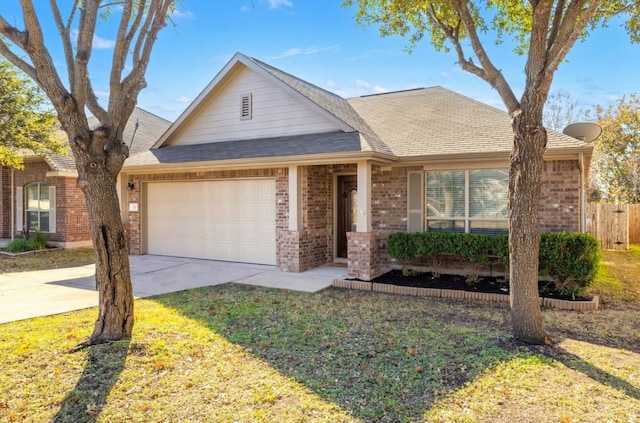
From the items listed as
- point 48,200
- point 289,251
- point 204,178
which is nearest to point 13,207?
point 48,200

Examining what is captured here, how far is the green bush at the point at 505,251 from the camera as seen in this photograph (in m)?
7.58

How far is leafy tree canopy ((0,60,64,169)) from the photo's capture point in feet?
42.9

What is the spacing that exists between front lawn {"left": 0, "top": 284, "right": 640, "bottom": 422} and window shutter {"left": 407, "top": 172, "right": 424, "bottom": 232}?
3552mm

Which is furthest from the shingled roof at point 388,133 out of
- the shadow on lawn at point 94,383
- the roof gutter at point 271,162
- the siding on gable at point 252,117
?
the shadow on lawn at point 94,383

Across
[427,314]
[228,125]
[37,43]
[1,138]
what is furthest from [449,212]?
[1,138]

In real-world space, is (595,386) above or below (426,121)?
below

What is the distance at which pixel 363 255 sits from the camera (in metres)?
9.30

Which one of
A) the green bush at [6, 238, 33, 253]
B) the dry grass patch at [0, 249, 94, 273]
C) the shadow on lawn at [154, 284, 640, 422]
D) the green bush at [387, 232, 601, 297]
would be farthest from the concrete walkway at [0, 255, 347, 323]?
the green bush at [6, 238, 33, 253]

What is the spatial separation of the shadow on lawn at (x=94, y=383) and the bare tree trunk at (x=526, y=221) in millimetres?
4627

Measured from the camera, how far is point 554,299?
7430mm

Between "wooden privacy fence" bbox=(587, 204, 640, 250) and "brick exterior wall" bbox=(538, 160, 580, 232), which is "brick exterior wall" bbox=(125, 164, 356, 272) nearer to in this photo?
"brick exterior wall" bbox=(538, 160, 580, 232)

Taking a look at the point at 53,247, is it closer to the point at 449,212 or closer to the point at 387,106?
the point at 387,106

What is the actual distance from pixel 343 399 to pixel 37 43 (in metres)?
4.93

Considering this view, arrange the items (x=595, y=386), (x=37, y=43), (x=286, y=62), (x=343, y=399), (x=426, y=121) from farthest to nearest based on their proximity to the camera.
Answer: (x=286, y=62) → (x=426, y=121) → (x=37, y=43) → (x=595, y=386) → (x=343, y=399)
